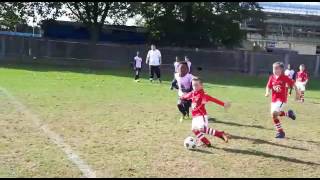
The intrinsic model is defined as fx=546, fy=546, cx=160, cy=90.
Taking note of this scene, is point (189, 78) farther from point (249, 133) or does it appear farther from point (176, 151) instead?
point (176, 151)

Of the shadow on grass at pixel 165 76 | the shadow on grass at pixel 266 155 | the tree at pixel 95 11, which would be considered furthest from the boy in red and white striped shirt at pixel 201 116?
the tree at pixel 95 11

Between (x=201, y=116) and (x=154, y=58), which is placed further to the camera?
(x=154, y=58)

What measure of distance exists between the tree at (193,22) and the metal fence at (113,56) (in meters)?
5.61

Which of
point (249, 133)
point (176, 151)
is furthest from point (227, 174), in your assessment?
point (249, 133)

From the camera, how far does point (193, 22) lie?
1909 inches

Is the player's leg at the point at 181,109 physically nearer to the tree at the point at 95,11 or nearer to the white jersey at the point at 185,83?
the white jersey at the point at 185,83

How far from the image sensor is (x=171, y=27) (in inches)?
1870

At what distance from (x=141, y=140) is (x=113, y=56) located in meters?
31.9

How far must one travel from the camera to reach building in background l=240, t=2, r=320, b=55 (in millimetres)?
67250

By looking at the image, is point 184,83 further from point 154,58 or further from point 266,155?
point 154,58

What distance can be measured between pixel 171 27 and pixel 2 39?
1476 centimetres

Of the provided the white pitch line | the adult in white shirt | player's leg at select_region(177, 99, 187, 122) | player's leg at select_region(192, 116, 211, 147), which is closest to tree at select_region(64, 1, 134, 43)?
the adult in white shirt

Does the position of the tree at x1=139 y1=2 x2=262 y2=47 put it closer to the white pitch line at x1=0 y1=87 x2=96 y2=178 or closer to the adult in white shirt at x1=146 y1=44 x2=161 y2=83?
the adult in white shirt at x1=146 y1=44 x2=161 y2=83

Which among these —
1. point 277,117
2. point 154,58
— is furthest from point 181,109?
point 154,58
